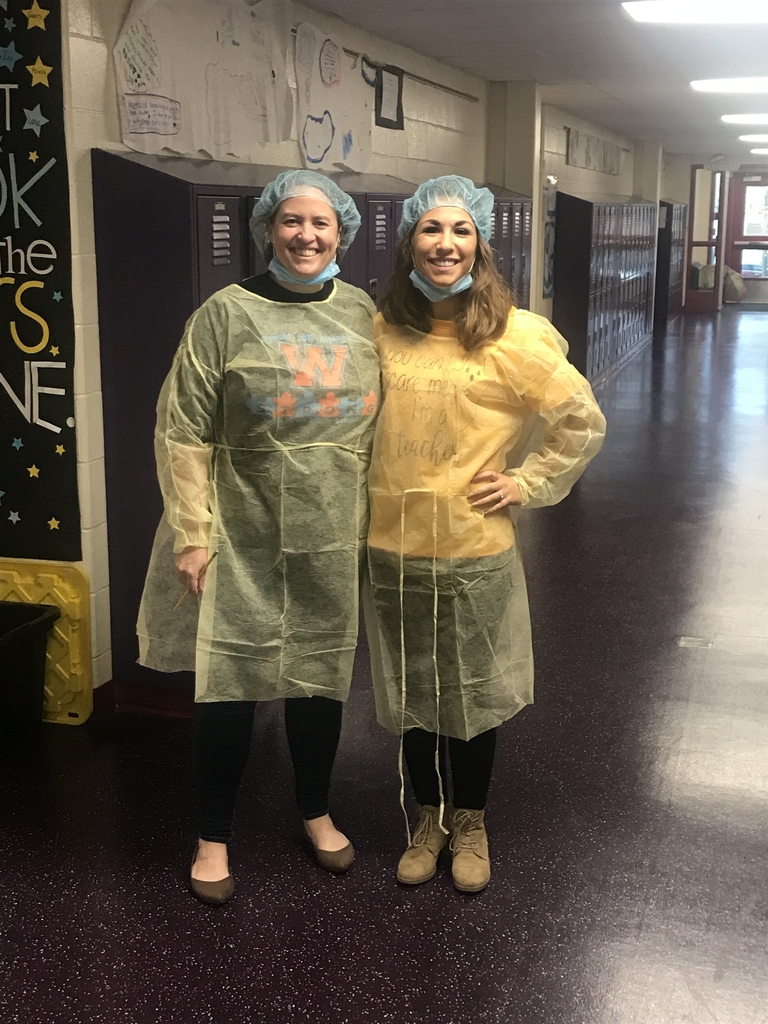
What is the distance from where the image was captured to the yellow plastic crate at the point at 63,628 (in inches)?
106

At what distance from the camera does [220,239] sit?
103 inches

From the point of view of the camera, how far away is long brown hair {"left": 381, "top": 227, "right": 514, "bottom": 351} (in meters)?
1.90

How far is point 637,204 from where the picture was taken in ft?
30.5

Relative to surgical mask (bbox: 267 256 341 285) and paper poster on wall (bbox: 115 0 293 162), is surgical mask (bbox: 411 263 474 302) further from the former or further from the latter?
paper poster on wall (bbox: 115 0 293 162)

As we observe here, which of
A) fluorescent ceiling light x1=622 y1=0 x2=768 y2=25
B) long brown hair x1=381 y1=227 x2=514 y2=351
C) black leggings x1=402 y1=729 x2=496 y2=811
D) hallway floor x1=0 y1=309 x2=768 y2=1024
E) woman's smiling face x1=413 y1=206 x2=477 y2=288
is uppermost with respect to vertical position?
fluorescent ceiling light x1=622 y1=0 x2=768 y2=25

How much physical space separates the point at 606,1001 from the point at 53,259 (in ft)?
6.32

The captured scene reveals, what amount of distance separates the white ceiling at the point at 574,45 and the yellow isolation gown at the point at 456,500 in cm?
203

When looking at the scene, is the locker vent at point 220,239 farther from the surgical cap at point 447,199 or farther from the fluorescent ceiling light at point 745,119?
the fluorescent ceiling light at point 745,119

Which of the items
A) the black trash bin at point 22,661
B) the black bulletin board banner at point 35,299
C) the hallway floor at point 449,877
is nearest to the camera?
the hallway floor at point 449,877

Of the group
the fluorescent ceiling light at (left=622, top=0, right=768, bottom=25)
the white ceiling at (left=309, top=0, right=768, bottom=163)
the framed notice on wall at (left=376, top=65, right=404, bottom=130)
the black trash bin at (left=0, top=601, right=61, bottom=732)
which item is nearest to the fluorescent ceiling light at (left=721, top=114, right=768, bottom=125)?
the white ceiling at (left=309, top=0, right=768, bottom=163)

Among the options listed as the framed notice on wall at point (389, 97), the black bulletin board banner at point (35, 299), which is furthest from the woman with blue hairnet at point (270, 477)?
the framed notice on wall at point (389, 97)

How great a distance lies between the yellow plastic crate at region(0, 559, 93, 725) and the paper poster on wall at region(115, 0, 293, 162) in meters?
1.07

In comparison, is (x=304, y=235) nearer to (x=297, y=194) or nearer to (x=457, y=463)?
(x=297, y=194)

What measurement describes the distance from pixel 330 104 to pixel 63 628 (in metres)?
2.14
